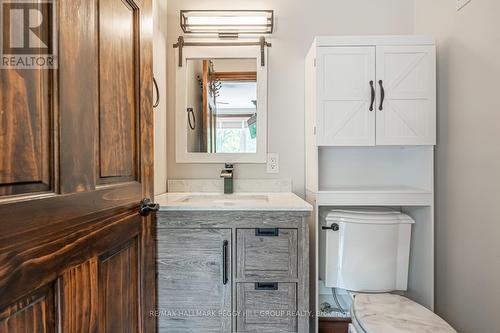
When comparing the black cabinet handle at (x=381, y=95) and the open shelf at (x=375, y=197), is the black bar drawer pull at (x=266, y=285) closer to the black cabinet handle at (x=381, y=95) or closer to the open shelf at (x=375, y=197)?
the open shelf at (x=375, y=197)

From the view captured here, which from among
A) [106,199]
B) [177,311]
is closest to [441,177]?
[177,311]

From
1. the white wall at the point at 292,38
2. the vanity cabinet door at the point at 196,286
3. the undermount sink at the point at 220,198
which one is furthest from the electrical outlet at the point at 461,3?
the vanity cabinet door at the point at 196,286

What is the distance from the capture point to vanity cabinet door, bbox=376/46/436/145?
1560 mm

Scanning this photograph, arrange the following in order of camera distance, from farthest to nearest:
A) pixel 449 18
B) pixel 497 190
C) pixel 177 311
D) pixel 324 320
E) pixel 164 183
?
pixel 164 183
pixel 324 320
pixel 449 18
pixel 177 311
pixel 497 190

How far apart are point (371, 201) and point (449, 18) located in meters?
1.12

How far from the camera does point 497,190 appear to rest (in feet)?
4.00

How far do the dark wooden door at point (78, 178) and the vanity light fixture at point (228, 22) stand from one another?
2.78ft

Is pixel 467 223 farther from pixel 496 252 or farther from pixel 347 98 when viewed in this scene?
pixel 347 98

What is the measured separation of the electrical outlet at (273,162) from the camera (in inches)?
76.0

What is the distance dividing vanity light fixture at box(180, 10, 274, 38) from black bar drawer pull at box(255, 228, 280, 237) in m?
1.34

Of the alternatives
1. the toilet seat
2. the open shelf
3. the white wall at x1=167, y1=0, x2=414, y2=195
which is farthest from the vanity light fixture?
the toilet seat

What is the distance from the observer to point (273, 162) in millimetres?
1935

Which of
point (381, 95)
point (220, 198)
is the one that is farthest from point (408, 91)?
point (220, 198)

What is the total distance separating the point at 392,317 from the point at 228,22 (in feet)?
6.37
